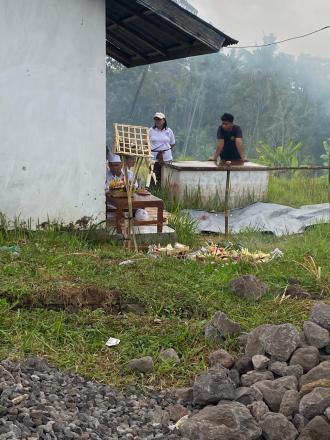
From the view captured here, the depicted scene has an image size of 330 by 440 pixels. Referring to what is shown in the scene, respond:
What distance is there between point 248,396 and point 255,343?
→ 659 mm

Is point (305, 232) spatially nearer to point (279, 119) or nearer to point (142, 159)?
point (142, 159)

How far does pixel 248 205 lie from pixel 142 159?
174 inches

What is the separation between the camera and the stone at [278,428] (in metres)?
3.26

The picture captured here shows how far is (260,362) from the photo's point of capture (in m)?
4.04

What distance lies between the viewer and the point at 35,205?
288 inches

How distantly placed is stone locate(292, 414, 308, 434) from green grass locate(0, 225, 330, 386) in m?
1.02

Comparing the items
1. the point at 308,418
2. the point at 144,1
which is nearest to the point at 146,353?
the point at 308,418

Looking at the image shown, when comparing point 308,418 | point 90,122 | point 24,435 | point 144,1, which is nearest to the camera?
point 24,435

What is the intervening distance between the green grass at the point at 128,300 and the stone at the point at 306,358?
639 mm

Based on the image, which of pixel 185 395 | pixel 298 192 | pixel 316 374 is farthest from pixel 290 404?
pixel 298 192

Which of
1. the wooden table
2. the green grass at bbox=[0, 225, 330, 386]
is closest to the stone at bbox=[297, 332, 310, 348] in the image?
the green grass at bbox=[0, 225, 330, 386]

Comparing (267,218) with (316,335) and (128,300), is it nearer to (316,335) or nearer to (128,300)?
(128,300)

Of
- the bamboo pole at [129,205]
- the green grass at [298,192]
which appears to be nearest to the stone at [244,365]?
the bamboo pole at [129,205]

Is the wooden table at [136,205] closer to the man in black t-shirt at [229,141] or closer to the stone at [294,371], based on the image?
the man in black t-shirt at [229,141]
